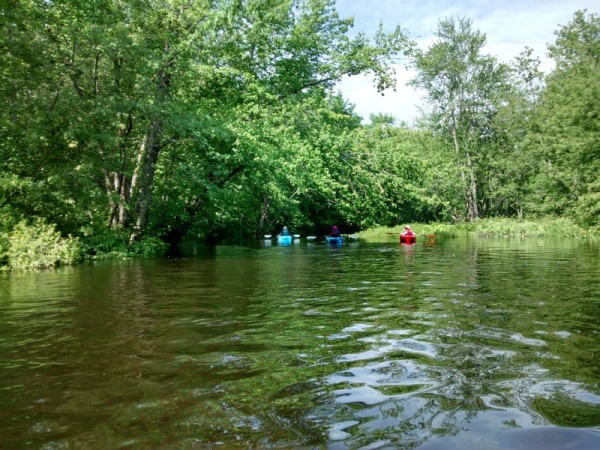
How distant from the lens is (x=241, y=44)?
82.9 feet

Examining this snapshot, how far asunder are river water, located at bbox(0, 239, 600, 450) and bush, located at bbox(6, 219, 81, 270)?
6900 mm

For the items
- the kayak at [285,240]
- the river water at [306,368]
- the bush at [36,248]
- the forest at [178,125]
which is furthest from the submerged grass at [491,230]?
the river water at [306,368]

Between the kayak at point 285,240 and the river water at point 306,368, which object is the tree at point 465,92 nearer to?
the kayak at point 285,240

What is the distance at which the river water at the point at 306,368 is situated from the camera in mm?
3246

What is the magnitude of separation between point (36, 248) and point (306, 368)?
14502 mm

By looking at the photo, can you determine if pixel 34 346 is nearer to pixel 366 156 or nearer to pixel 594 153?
pixel 366 156

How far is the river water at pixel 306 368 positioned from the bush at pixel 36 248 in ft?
22.6

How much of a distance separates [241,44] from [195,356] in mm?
22839

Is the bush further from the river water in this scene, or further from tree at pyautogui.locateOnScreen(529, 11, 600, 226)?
tree at pyautogui.locateOnScreen(529, 11, 600, 226)

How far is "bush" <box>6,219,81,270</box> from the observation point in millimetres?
15695

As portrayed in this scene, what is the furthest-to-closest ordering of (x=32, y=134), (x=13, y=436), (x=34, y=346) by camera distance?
(x=32, y=134) → (x=34, y=346) → (x=13, y=436)

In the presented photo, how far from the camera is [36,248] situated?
1622 centimetres

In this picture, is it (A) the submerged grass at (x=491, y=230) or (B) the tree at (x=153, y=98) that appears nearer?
(B) the tree at (x=153, y=98)

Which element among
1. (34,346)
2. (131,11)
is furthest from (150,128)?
(34,346)
